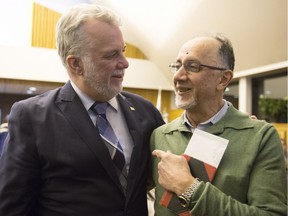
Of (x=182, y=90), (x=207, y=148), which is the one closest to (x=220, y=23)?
(x=182, y=90)

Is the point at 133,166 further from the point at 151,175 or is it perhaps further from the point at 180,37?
the point at 180,37

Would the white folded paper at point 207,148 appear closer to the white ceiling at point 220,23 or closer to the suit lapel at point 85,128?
the suit lapel at point 85,128

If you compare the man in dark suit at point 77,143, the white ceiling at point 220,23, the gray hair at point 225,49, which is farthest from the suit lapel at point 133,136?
the white ceiling at point 220,23

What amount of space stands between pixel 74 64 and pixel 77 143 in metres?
0.40

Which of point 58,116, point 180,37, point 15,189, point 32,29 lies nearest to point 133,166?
point 58,116

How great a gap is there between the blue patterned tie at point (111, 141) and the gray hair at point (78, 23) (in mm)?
278

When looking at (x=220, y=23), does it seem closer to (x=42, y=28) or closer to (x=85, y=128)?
(x=85, y=128)

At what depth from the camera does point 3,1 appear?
8672 millimetres

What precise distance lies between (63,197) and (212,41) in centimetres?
A: 97

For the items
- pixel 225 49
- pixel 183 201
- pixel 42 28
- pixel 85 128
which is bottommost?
pixel 183 201

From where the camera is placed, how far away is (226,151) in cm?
132

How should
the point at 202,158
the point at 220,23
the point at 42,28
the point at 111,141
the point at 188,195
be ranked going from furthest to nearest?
1. the point at 42,28
2. the point at 220,23
3. the point at 111,141
4. the point at 202,158
5. the point at 188,195

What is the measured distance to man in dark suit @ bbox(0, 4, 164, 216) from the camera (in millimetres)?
1276

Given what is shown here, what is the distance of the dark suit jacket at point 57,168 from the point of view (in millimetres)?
1268
